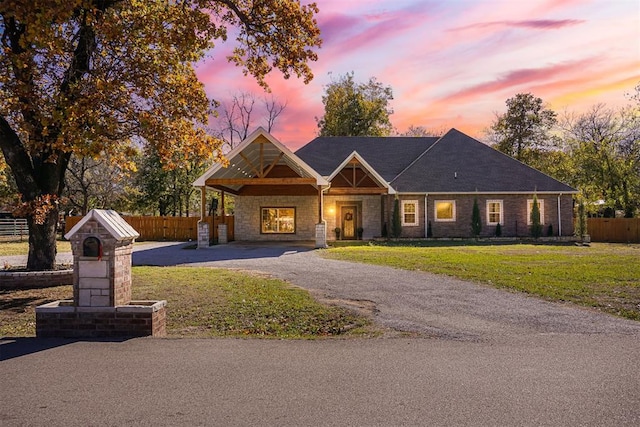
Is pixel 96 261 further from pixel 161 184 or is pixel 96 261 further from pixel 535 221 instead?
pixel 161 184

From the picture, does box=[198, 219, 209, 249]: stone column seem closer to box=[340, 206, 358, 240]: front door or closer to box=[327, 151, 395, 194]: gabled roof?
box=[327, 151, 395, 194]: gabled roof

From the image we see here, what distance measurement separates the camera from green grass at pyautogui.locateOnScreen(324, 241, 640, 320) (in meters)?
9.20

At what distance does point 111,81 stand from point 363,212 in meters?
18.8

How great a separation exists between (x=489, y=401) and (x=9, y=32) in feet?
39.9

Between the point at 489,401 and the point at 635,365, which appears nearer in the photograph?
the point at 489,401

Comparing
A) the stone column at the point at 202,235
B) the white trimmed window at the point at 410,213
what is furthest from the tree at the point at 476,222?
the stone column at the point at 202,235

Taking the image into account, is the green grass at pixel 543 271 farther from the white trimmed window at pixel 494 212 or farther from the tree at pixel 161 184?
the tree at pixel 161 184

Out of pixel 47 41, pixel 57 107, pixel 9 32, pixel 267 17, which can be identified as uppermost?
pixel 267 17

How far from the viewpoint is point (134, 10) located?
39.1 feet

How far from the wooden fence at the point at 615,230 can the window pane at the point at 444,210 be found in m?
10.9

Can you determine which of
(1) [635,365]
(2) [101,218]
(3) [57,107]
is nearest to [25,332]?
(2) [101,218]

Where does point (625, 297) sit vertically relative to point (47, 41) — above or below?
below

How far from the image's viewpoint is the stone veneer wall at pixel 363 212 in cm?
2714

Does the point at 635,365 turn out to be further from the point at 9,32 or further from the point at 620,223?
the point at 620,223
